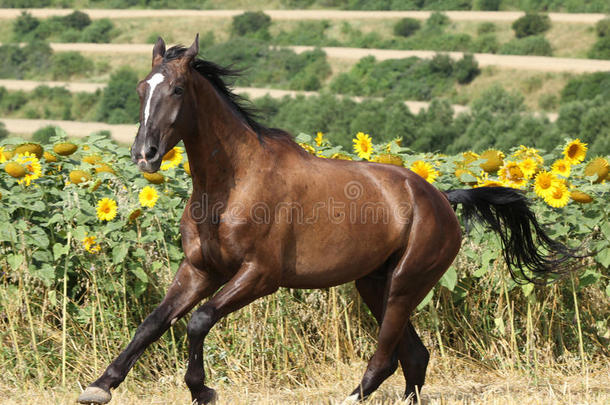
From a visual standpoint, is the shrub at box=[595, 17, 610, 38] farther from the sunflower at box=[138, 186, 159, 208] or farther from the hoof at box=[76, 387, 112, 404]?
the hoof at box=[76, 387, 112, 404]

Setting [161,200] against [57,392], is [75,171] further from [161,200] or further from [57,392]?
[57,392]

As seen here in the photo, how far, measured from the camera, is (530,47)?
158 ft

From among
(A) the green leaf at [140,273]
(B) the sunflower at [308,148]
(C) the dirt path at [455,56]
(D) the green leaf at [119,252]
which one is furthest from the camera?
(C) the dirt path at [455,56]

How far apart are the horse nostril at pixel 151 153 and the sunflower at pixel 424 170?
8.15 ft

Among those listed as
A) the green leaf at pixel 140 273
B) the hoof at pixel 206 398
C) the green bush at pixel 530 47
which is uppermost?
the green leaf at pixel 140 273

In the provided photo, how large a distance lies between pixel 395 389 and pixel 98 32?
176 feet

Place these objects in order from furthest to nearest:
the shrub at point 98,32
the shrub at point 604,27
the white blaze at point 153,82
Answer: the shrub at point 98,32
the shrub at point 604,27
the white blaze at point 153,82

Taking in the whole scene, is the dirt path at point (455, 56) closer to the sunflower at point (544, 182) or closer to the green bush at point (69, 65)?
the green bush at point (69, 65)

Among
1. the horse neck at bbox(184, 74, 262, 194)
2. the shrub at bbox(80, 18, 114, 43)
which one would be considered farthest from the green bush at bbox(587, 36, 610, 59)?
the horse neck at bbox(184, 74, 262, 194)

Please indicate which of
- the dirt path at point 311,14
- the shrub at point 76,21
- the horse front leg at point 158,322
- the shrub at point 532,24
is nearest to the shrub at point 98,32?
the shrub at point 76,21

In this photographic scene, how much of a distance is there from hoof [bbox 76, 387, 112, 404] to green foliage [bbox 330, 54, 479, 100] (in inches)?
1505

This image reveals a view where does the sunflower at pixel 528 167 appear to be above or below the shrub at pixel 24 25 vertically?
above

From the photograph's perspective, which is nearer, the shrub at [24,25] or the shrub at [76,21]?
the shrub at [24,25]

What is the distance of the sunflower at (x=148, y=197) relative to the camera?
215 inches
